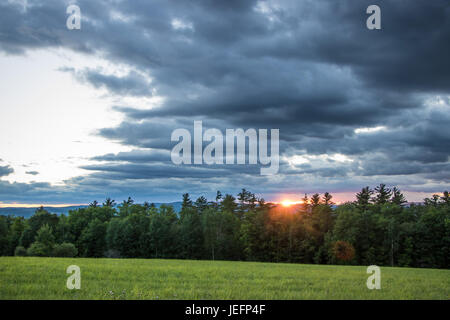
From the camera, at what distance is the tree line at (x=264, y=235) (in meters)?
71.2

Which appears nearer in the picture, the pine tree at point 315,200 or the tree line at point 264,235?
the tree line at point 264,235

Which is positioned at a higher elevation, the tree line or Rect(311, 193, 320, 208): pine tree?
Rect(311, 193, 320, 208): pine tree

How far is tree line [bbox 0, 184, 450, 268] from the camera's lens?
71250 millimetres

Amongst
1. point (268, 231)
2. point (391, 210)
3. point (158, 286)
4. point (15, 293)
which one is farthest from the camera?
point (391, 210)

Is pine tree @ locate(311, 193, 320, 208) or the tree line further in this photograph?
pine tree @ locate(311, 193, 320, 208)

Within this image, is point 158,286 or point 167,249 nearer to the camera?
point 158,286

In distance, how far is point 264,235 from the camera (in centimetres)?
7800

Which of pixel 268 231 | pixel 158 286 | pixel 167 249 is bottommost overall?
pixel 167 249

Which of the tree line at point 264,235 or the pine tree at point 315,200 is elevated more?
the pine tree at point 315,200
